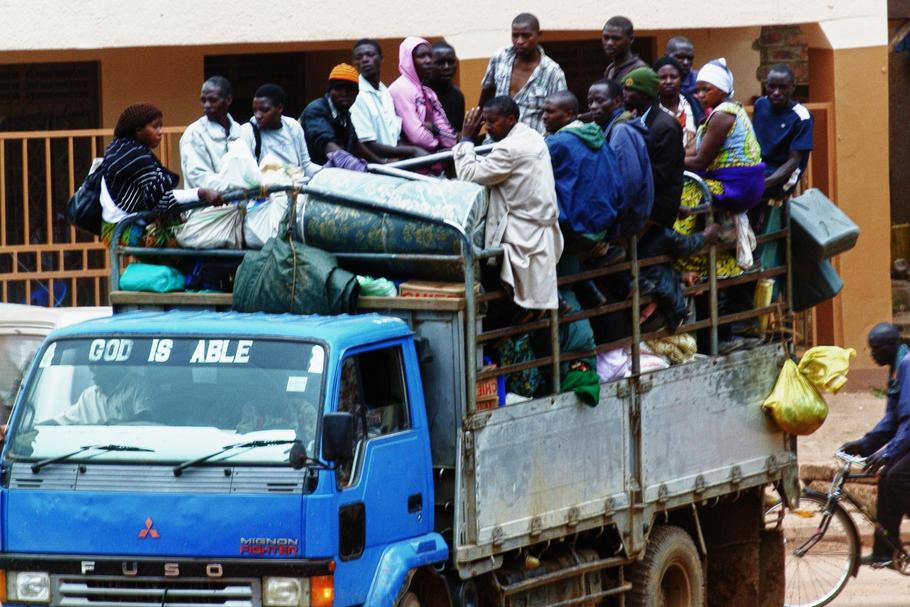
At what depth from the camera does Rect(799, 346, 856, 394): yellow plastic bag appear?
31.0ft

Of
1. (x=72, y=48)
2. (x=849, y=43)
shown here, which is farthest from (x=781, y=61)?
(x=72, y=48)

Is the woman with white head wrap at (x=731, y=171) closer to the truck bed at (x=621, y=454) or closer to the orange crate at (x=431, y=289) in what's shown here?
the truck bed at (x=621, y=454)

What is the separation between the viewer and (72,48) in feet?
44.8

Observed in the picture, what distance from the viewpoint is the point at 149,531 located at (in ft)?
22.1

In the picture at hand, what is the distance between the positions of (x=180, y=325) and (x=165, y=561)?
0.99 m

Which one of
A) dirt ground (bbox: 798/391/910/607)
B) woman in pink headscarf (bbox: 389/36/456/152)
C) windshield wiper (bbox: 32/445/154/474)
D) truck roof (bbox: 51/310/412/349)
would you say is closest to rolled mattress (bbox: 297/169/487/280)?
truck roof (bbox: 51/310/412/349)

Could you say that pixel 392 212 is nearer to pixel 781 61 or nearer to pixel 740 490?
pixel 740 490

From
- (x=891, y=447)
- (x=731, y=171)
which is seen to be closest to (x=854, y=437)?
(x=891, y=447)

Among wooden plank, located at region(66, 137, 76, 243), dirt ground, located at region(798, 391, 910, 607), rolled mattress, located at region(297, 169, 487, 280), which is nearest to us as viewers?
rolled mattress, located at region(297, 169, 487, 280)

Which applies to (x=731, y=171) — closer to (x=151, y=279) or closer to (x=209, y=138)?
(x=209, y=138)

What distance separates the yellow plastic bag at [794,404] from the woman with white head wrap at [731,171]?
63 cm

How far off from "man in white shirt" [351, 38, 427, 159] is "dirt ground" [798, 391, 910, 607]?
12.1 feet

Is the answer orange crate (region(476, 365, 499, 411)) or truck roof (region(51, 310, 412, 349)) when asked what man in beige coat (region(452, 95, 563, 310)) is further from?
truck roof (region(51, 310, 412, 349))

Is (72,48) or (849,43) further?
(849,43)
